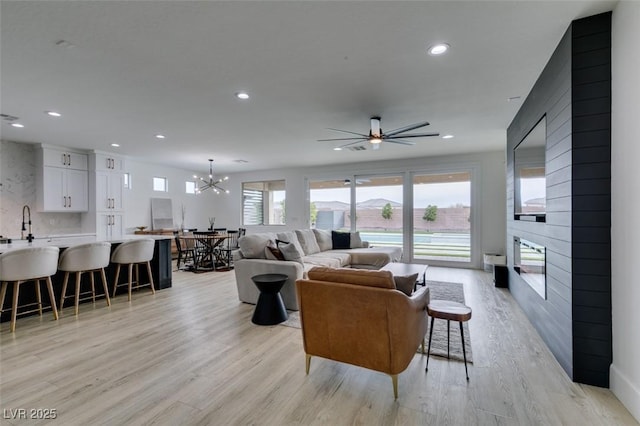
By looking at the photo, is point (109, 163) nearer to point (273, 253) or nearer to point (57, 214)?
point (57, 214)

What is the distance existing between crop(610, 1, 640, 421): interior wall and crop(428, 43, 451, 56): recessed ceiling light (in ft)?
3.68

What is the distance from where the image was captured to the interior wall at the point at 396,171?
663 cm

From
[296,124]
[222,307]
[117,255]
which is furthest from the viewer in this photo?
[296,124]

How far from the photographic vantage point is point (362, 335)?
2072 millimetres

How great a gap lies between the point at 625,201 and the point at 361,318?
1.94m

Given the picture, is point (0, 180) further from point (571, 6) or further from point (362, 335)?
point (571, 6)

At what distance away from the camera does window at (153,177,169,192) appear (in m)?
8.38

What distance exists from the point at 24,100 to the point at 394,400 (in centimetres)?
524

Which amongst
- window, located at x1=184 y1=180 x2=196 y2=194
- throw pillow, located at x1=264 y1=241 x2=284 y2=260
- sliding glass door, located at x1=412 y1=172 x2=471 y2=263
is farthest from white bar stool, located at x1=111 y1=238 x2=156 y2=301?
sliding glass door, located at x1=412 y1=172 x2=471 y2=263

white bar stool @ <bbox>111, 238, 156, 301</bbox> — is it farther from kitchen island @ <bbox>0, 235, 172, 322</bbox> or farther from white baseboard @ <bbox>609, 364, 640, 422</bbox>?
white baseboard @ <bbox>609, 364, 640, 422</bbox>

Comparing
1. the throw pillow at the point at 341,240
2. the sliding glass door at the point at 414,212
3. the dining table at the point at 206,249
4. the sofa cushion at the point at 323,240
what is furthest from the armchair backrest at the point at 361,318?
the sliding glass door at the point at 414,212

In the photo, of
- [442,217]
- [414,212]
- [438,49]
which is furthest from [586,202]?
[414,212]

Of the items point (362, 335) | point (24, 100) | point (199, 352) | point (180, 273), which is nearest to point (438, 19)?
point (362, 335)

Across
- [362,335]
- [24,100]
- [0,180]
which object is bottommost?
[362,335]
